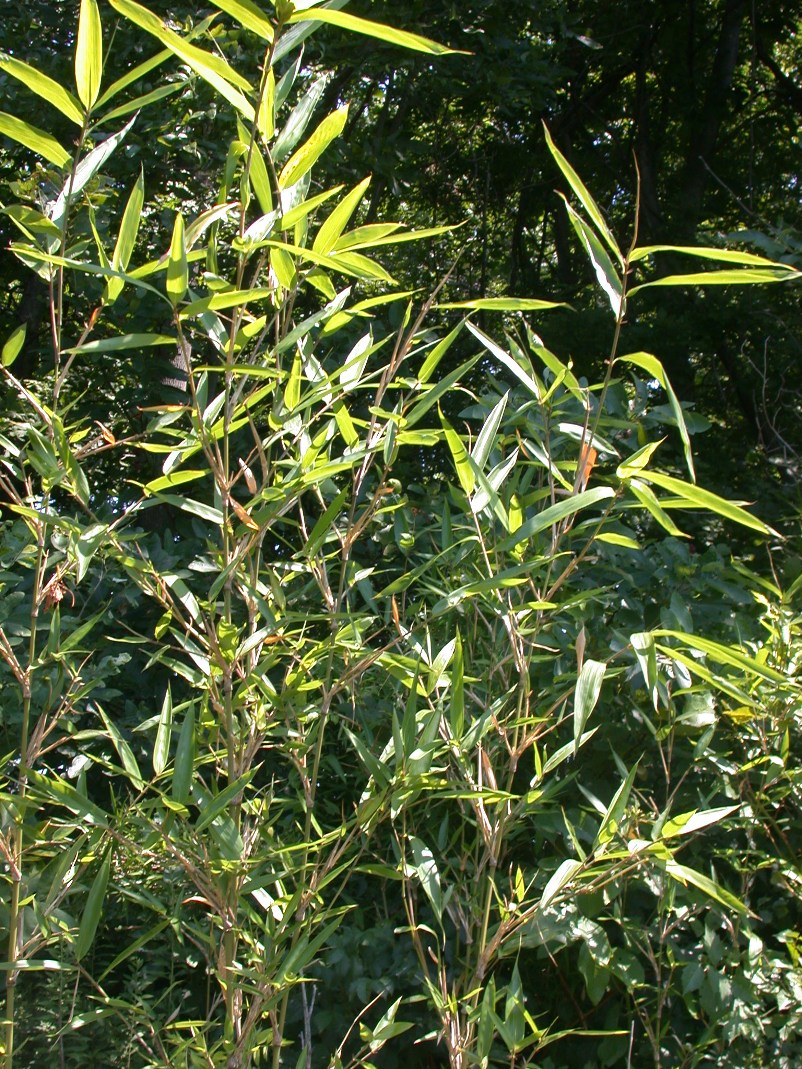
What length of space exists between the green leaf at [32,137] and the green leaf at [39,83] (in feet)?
0.12

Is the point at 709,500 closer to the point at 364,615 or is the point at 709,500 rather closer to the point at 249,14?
the point at 364,615

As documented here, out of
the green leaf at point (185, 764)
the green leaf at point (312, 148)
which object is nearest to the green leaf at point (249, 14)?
the green leaf at point (312, 148)

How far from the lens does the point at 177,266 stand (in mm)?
991

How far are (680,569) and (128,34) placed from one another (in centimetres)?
265

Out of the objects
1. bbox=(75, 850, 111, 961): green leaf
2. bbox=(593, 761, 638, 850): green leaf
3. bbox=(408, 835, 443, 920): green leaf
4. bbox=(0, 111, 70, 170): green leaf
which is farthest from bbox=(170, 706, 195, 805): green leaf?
bbox=(0, 111, 70, 170): green leaf

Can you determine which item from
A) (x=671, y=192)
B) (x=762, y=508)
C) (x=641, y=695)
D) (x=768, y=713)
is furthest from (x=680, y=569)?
(x=671, y=192)

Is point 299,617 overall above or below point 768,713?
above

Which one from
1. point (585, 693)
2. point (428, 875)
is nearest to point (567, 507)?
point (585, 693)

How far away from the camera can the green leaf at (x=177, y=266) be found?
0.98m

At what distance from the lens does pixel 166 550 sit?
9.91 ft

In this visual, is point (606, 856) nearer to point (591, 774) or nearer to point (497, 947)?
point (497, 947)

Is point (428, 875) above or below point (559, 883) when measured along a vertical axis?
below

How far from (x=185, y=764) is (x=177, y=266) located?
53 cm

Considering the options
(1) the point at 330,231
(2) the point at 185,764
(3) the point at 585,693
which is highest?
(1) the point at 330,231
